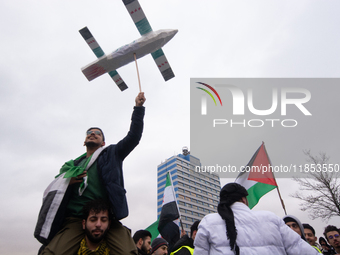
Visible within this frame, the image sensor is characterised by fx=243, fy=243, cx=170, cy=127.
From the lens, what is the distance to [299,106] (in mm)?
9945

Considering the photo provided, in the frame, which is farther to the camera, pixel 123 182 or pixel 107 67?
pixel 107 67

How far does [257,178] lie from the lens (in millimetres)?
5938

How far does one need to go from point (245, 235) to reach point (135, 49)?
11.5ft

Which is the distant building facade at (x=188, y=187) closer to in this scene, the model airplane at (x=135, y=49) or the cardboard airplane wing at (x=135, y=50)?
the model airplane at (x=135, y=49)

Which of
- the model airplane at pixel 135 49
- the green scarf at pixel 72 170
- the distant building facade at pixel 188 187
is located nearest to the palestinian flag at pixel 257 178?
the model airplane at pixel 135 49

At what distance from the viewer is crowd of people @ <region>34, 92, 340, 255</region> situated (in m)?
2.09

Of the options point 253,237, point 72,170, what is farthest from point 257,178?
point 72,170

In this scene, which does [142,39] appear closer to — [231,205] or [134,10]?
[134,10]

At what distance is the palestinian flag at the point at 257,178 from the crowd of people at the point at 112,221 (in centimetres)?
354

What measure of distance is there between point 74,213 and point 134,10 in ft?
11.9

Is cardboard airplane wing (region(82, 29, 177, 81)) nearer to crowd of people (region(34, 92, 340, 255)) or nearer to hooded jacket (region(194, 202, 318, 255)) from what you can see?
crowd of people (region(34, 92, 340, 255))

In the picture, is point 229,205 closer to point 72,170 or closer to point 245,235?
point 245,235

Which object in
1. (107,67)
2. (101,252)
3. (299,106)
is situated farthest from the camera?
(299,106)

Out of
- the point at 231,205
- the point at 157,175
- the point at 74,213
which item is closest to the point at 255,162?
the point at 231,205
